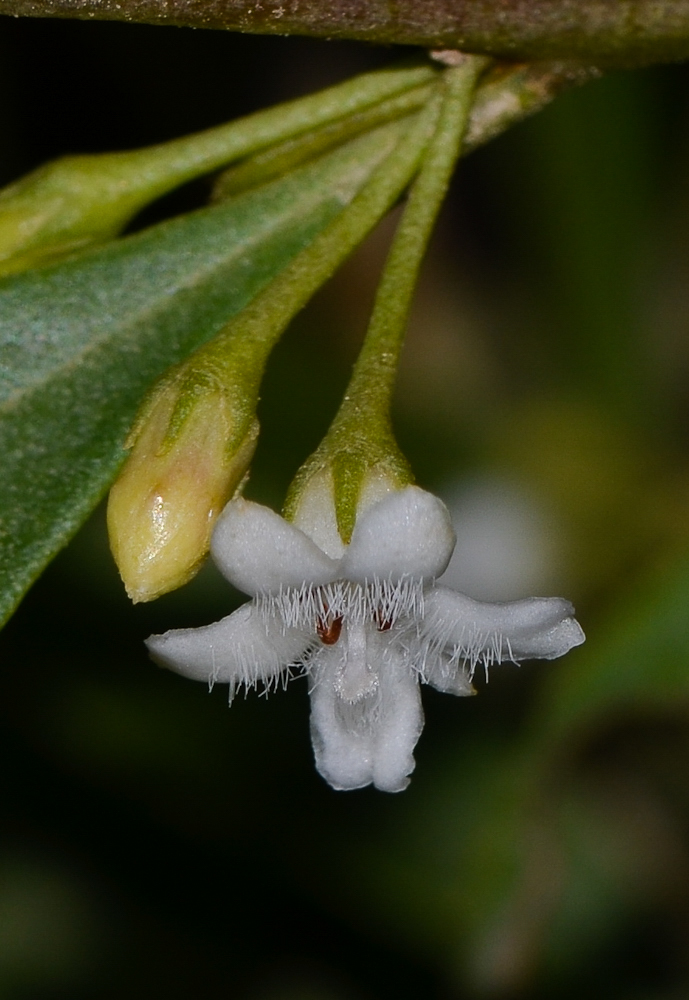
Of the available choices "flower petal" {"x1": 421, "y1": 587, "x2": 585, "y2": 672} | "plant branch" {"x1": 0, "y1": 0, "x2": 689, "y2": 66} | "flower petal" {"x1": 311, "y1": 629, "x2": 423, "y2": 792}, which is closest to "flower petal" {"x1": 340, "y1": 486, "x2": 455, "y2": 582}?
"flower petal" {"x1": 421, "y1": 587, "x2": 585, "y2": 672}

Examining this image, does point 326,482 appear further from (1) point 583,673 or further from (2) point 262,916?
(2) point 262,916

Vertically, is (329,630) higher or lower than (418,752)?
lower

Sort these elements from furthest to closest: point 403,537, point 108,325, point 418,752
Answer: point 418,752, point 108,325, point 403,537

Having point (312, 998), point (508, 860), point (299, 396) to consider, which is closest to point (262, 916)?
point (312, 998)

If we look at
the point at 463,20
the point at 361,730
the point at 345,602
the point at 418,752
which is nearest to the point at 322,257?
Answer: the point at 463,20

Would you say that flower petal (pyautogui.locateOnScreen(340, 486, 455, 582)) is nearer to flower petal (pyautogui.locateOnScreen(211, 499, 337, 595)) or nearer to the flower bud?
flower petal (pyautogui.locateOnScreen(211, 499, 337, 595))

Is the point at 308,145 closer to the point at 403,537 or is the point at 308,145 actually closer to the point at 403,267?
the point at 403,267
